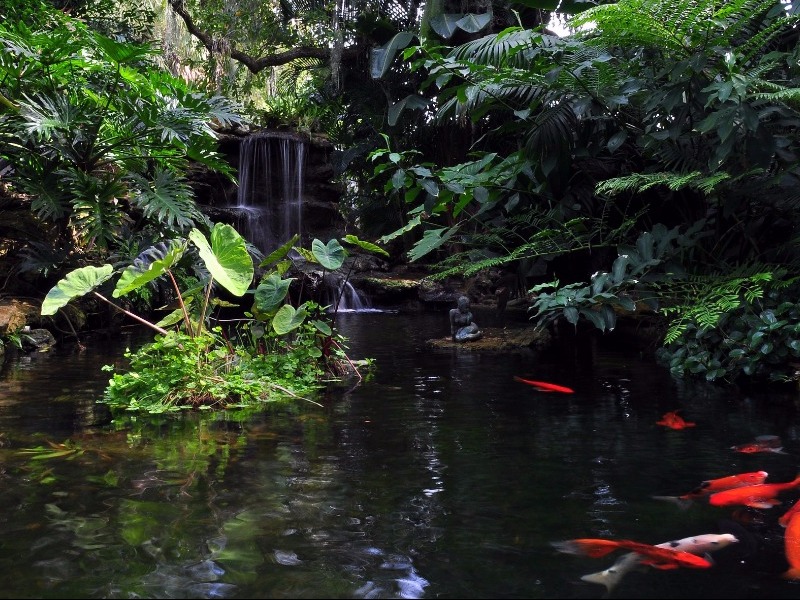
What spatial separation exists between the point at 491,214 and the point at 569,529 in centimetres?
585

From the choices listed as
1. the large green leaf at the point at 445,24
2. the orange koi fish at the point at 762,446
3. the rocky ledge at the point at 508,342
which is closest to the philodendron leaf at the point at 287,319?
the rocky ledge at the point at 508,342

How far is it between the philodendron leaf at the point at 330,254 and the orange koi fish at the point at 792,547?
4.32 meters

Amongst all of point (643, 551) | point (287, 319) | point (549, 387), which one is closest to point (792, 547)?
point (643, 551)

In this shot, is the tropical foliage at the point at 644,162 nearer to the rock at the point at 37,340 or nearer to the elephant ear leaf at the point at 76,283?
the elephant ear leaf at the point at 76,283

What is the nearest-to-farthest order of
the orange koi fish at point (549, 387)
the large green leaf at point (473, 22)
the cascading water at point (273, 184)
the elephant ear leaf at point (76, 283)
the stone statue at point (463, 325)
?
the elephant ear leaf at point (76, 283) < the orange koi fish at point (549, 387) < the stone statue at point (463, 325) < the large green leaf at point (473, 22) < the cascading water at point (273, 184)

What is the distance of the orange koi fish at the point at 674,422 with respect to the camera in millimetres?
4715

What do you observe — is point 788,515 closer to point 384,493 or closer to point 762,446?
point 762,446

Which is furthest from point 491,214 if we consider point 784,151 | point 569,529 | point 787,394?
point 569,529

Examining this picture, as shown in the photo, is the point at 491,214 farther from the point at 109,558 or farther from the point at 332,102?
the point at 332,102

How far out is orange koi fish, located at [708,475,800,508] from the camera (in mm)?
3197

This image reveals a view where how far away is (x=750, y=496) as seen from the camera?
10.7 feet

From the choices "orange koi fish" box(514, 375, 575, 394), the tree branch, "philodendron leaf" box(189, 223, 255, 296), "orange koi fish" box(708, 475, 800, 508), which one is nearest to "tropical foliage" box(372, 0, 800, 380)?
"orange koi fish" box(514, 375, 575, 394)

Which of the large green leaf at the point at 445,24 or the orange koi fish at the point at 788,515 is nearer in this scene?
the orange koi fish at the point at 788,515

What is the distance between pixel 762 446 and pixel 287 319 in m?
3.70
